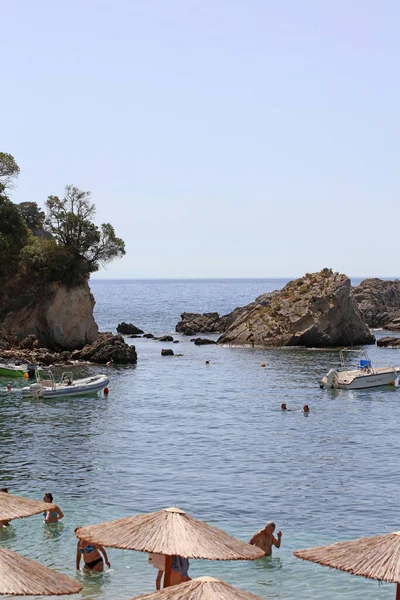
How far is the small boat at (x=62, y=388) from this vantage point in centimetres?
5422

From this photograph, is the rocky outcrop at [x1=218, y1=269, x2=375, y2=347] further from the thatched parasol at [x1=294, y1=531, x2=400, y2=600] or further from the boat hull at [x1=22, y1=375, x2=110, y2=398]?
the thatched parasol at [x1=294, y1=531, x2=400, y2=600]

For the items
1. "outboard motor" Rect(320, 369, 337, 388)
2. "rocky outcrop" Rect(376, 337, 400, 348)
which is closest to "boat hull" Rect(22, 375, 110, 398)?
"outboard motor" Rect(320, 369, 337, 388)

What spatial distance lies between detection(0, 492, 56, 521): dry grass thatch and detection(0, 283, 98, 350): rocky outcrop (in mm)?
60148

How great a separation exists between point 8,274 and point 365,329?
38.0 metres

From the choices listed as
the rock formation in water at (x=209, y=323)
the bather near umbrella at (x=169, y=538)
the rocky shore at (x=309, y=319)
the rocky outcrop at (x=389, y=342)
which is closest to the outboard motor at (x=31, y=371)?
the rocky shore at (x=309, y=319)

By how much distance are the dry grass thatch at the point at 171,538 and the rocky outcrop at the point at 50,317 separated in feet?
206

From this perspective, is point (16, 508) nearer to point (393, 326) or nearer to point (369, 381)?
point (369, 381)

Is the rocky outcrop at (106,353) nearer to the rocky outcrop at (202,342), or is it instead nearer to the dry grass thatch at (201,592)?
the rocky outcrop at (202,342)

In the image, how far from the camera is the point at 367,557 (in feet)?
49.6

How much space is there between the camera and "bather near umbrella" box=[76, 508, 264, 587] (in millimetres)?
16219

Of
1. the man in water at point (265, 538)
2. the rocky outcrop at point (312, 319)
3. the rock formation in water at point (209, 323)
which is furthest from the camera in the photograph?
the rock formation in water at point (209, 323)

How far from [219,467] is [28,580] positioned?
70.4ft

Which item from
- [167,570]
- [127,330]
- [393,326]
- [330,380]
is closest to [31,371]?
[330,380]

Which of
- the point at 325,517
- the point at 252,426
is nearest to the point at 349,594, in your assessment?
the point at 325,517
